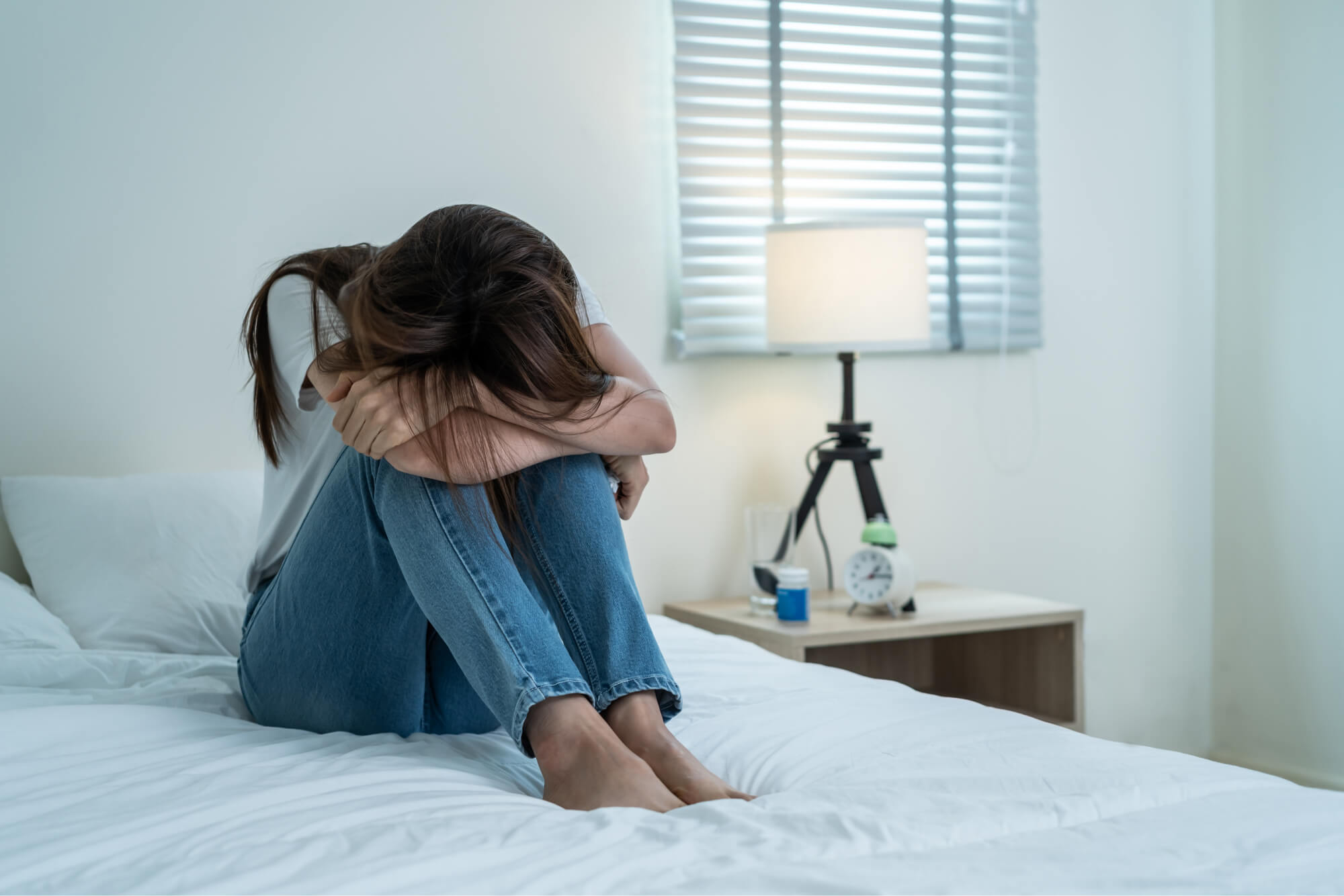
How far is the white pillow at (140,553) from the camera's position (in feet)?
5.27

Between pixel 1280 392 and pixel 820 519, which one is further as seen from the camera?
pixel 1280 392

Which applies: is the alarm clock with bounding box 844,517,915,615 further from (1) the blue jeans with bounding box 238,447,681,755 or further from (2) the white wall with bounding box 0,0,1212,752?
(1) the blue jeans with bounding box 238,447,681,755

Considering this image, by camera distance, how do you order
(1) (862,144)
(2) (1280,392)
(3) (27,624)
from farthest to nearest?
(2) (1280,392), (1) (862,144), (3) (27,624)

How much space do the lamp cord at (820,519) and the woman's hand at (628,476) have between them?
1.03 m

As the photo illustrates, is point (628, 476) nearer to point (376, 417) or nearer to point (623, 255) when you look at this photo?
point (376, 417)

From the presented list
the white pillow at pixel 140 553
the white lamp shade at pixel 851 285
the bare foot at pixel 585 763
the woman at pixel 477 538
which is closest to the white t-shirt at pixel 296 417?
the woman at pixel 477 538

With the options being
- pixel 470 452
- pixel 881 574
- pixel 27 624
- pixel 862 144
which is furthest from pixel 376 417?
pixel 862 144

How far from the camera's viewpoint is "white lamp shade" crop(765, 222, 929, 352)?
7.07 feet

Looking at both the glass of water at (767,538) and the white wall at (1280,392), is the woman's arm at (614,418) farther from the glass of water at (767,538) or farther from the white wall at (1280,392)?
the white wall at (1280,392)

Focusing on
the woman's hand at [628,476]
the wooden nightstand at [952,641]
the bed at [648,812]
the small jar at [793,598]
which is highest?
the woman's hand at [628,476]

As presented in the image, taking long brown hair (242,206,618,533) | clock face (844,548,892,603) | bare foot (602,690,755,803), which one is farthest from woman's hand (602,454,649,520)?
clock face (844,548,892,603)

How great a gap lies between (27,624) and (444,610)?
2.72 ft

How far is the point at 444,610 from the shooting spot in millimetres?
1006

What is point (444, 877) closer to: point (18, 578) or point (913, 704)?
point (913, 704)
